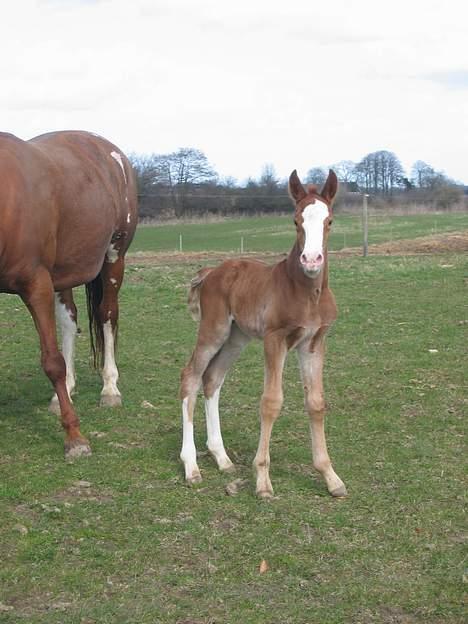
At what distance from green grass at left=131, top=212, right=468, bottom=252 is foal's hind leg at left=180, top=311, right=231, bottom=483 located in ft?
74.6

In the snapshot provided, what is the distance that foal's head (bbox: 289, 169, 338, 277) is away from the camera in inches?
173

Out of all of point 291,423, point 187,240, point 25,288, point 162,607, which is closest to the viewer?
point 162,607

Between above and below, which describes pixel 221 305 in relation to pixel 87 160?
below

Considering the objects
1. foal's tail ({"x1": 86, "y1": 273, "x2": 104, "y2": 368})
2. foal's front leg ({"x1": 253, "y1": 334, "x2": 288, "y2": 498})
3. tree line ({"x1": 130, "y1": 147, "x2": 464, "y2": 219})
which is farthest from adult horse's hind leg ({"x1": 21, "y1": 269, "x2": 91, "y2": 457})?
tree line ({"x1": 130, "y1": 147, "x2": 464, "y2": 219})

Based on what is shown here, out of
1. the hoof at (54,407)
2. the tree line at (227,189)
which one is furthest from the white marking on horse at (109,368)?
the tree line at (227,189)

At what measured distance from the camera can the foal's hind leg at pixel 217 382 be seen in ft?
18.0

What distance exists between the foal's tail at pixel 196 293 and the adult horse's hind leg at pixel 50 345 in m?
1.09

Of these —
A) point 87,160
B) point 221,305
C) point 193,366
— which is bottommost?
point 193,366

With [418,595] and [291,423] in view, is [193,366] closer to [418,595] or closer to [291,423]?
[291,423]

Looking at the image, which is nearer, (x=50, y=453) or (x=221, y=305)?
(x=221, y=305)

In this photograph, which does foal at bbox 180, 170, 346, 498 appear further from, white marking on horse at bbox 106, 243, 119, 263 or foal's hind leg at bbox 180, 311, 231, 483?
white marking on horse at bbox 106, 243, 119, 263

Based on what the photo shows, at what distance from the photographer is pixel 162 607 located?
142 inches

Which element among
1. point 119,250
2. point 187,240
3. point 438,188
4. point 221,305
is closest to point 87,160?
point 119,250

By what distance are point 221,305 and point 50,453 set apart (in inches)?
69.5
